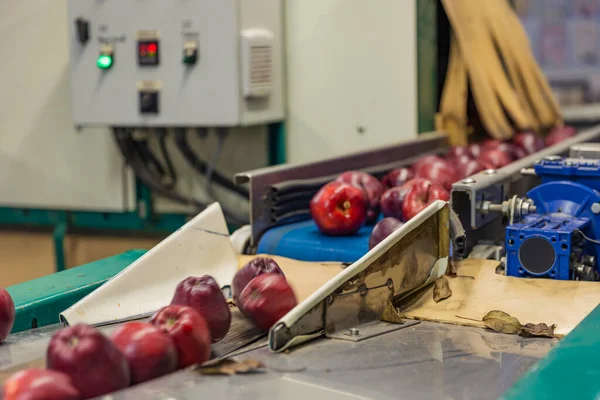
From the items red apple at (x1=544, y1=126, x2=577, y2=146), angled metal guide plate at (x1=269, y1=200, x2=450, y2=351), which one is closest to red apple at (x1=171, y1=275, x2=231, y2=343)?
angled metal guide plate at (x1=269, y1=200, x2=450, y2=351)

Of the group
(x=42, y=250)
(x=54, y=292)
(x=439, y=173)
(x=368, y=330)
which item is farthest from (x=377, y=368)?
(x=42, y=250)

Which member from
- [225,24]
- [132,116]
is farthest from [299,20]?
[132,116]

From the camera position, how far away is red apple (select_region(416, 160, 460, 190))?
85.0 inches

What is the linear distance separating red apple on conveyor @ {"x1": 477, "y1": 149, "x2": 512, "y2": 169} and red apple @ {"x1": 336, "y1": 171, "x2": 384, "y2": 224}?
41 centimetres

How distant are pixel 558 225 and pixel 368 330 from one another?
0.50m

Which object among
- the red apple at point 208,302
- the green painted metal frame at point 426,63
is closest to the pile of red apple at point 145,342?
the red apple at point 208,302

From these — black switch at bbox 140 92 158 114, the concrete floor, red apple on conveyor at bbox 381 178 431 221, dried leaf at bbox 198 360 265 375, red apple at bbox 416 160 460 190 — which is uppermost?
black switch at bbox 140 92 158 114

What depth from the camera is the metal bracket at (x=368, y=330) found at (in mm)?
1252

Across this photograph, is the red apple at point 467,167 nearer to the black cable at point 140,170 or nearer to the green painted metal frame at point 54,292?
the black cable at point 140,170

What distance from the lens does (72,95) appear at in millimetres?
2887

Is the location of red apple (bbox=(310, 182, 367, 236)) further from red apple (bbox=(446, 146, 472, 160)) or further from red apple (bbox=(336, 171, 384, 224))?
red apple (bbox=(446, 146, 472, 160))

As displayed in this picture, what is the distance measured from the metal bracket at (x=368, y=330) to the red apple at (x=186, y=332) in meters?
0.21

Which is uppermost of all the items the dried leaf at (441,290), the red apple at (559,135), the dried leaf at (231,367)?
the red apple at (559,135)

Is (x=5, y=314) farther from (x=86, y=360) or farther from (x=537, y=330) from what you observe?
(x=537, y=330)
